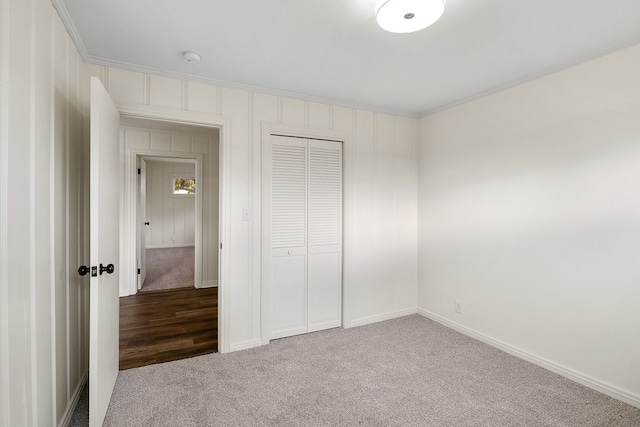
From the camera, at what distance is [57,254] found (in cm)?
169

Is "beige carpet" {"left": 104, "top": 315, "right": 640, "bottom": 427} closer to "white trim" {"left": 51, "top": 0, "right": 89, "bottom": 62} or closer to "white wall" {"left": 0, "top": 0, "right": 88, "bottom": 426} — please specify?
"white wall" {"left": 0, "top": 0, "right": 88, "bottom": 426}

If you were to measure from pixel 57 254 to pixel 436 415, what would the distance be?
2.44 meters

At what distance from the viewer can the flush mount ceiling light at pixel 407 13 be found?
1.56m

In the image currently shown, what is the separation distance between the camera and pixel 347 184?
3.35 m

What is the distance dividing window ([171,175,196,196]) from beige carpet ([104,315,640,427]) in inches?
288

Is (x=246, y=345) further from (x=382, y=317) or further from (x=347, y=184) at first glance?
(x=347, y=184)

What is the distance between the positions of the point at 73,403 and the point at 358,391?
1864 millimetres

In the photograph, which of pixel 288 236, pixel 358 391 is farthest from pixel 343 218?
pixel 358 391

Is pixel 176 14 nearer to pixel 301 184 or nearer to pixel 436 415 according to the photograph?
pixel 301 184

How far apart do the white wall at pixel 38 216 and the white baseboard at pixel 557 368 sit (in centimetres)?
333

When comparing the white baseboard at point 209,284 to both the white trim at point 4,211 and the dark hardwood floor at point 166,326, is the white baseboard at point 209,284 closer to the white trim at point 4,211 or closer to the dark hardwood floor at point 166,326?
the dark hardwood floor at point 166,326

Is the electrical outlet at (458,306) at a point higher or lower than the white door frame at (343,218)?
lower

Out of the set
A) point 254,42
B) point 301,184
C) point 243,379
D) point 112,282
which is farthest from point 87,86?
point 243,379

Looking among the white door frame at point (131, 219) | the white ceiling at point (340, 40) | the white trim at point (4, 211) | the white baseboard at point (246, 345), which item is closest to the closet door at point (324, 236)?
the white baseboard at point (246, 345)
